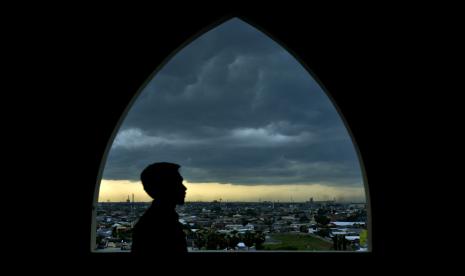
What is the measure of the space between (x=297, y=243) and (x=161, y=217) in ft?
5.80

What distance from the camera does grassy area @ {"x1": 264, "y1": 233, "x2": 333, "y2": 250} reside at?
10.8 feet

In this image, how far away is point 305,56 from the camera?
3.36 meters

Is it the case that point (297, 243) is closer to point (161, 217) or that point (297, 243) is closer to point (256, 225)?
point (256, 225)

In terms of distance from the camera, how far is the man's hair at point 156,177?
192 cm

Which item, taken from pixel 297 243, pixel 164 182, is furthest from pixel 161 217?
Result: pixel 297 243

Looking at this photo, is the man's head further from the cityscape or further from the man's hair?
the cityscape

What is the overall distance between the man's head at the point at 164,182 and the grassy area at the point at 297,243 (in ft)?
5.10

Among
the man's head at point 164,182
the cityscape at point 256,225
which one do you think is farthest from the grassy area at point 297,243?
the man's head at point 164,182

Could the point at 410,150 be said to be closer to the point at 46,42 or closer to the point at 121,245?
the point at 121,245

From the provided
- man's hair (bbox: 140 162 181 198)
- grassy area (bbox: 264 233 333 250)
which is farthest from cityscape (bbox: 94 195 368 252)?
man's hair (bbox: 140 162 181 198)

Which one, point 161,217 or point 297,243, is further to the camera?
point 297,243

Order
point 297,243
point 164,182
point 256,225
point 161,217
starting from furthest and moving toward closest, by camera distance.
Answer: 1. point 256,225
2. point 297,243
3. point 164,182
4. point 161,217

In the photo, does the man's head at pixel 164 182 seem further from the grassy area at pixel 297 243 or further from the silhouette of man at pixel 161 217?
the grassy area at pixel 297 243

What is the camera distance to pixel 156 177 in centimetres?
193
